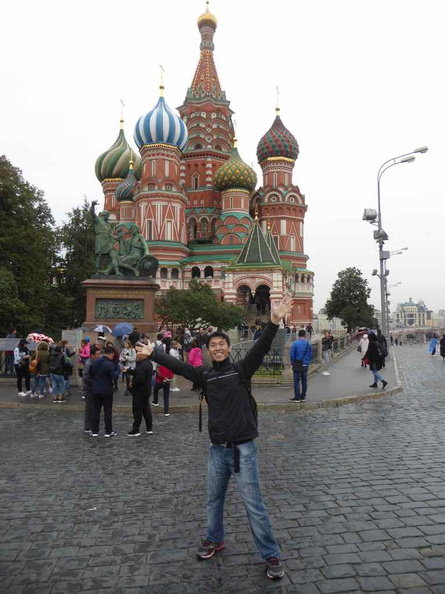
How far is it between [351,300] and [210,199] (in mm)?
22330

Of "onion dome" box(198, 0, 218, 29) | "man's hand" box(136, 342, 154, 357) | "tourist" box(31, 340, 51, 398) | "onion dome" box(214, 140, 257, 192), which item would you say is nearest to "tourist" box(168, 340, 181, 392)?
"tourist" box(31, 340, 51, 398)

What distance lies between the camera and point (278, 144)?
53938 mm

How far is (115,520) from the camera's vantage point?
4.43 metres

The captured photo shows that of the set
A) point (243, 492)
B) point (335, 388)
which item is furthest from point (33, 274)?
point (243, 492)

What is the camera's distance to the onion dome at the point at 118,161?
58.7 meters

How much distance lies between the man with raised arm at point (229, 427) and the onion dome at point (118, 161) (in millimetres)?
58101

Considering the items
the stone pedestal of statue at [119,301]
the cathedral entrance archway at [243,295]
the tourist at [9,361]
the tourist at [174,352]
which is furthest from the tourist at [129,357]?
the cathedral entrance archway at [243,295]

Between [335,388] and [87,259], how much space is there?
101ft

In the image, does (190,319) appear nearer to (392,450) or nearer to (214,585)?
(392,450)

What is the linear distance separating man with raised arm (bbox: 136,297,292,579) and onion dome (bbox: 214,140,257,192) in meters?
47.5

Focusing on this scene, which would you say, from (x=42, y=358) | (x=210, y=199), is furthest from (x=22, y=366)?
(x=210, y=199)

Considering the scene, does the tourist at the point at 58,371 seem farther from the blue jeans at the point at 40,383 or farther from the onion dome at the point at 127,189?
the onion dome at the point at 127,189

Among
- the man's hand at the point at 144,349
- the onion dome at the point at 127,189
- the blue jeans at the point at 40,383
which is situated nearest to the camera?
the man's hand at the point at 144,349

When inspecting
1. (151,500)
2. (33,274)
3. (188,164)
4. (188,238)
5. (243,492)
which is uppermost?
(188,164)
